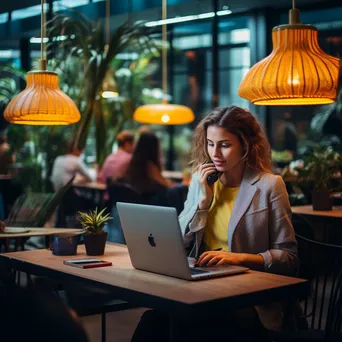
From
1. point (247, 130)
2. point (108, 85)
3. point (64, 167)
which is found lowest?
point (64, 167)

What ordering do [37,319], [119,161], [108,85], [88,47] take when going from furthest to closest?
1. [108,85]
2. [119,161]
3. [88,47]
4. [37,319]

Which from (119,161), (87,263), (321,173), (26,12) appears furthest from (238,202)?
(26,12)

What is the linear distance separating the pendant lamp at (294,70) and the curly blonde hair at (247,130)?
131 mm

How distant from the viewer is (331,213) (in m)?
5.54

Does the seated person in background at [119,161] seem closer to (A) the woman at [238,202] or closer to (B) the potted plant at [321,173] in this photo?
(B) the potted plant at [321,173]

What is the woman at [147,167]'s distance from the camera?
7781 mm

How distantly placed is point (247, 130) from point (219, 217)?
0.43 meters

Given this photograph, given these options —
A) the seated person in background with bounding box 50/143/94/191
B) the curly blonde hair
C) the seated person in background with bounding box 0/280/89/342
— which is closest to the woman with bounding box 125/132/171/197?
the seated person in background with bounding box 50/143/94/191

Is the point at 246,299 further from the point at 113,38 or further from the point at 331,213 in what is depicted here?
the point at 113,38

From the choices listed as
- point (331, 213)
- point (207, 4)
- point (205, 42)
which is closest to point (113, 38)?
point (207, 4)

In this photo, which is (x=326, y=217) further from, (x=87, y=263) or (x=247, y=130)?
(x=87, y=263)

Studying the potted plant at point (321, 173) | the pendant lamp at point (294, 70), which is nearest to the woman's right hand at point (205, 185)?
the pendant lamp at point (294, 70)

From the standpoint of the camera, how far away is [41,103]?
13.6 ft

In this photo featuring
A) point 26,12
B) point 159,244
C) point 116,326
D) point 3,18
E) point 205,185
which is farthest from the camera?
point 3,18
